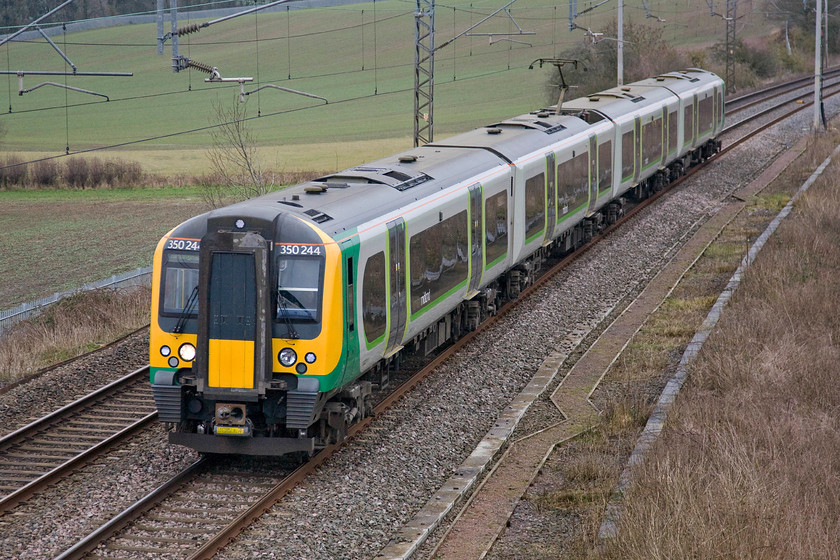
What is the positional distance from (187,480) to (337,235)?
9.88 ft

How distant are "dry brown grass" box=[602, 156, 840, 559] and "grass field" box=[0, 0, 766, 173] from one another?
38137mm

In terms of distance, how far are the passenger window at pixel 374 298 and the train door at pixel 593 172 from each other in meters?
11.0

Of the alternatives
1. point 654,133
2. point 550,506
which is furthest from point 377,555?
point 654,133

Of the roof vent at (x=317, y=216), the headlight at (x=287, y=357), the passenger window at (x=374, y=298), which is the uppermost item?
the roof vent at (x=317, y=216)

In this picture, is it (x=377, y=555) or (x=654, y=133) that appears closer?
(x=377, y=555)

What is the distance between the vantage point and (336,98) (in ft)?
259

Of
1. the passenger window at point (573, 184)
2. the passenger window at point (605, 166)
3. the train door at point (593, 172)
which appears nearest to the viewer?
the passenger window at point (573, 184)

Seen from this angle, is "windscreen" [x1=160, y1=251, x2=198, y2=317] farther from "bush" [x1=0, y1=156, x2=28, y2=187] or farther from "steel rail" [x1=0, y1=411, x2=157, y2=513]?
"bush" [x1=0, y1=156, x2=28, y2=187]

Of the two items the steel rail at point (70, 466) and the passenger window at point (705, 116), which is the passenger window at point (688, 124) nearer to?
the passenger window at point (705, 116)

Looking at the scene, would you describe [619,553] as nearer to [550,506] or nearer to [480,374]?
[550,506]

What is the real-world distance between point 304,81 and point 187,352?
79471mm

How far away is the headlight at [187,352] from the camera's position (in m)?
10.9

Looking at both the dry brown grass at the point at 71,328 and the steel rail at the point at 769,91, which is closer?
the dry brown grass at the point at 71,328

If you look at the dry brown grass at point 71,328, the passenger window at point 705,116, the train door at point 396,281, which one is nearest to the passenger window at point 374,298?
the train door at point 396,281
